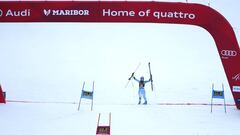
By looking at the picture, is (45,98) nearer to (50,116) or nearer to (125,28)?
(50,116)

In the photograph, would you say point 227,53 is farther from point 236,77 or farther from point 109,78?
point 109,78

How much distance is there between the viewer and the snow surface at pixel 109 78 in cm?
1166

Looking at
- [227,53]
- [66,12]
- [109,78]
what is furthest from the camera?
[109,78]

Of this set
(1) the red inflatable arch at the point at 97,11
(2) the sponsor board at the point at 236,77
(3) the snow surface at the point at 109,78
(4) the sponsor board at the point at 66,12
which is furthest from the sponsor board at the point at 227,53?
(4) the sponsor board at the point at 66,12

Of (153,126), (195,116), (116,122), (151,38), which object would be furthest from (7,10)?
(151,38)

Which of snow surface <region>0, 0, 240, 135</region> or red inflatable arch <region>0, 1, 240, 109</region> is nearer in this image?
snow surface <region>0, 0, 240, 135</region>

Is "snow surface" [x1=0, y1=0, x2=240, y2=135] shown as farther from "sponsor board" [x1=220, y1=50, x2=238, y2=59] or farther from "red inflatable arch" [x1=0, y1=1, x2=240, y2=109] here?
"red inflatable arch" [x1=0, y1=1, x2=240, y2=109]

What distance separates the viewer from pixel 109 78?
78.5 feet

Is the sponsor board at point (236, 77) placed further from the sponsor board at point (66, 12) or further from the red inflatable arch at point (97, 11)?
the sponsor board at point (66, 12)

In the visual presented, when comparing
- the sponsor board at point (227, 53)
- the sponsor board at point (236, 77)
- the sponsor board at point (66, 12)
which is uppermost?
the sponsor board at point (66, 12)

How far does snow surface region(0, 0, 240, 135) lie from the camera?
11664 millimetres

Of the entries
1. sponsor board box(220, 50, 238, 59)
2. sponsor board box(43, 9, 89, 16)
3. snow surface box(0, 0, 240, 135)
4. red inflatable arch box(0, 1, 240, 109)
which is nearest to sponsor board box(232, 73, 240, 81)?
sponsor board box(220, 50, 238, 59)

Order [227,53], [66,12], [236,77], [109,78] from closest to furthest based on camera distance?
[66,12], [227,53], [236,77], [109,78]

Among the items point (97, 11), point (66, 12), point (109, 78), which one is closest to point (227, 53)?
point (97, 11)
